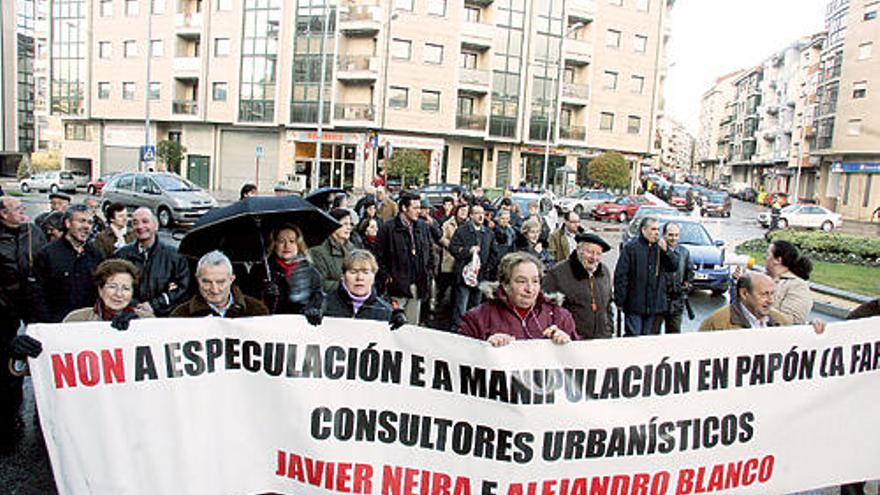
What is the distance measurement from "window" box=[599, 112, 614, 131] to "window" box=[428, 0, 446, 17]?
1430cm

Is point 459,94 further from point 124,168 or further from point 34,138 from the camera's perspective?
point 34,138

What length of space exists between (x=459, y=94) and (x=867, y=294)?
115ft

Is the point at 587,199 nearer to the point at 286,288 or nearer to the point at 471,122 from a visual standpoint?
the point at 471,122

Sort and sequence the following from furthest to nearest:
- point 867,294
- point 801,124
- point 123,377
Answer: point 801,124 → point 867,294 → point 123,377

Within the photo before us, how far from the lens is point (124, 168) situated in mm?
49062

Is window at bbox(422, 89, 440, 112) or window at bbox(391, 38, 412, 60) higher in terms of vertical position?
window at bbox(391, 38, 412, 60)

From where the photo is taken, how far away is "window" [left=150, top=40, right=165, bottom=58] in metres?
47.4

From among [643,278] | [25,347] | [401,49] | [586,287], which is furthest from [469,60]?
[25,347]

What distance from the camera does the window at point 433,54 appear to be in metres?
43.4

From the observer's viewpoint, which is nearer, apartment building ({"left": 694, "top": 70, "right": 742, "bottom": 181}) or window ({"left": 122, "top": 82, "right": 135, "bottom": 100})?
window ({"left": 122, "top": 82, "right": 135, "bottom": 100})

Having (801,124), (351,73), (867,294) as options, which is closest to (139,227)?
(867,294)

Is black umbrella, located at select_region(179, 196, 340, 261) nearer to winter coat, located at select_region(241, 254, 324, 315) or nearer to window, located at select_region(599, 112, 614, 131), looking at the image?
winter coat, located at select_region(241, 254, 324, 315)

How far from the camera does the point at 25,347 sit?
329cm

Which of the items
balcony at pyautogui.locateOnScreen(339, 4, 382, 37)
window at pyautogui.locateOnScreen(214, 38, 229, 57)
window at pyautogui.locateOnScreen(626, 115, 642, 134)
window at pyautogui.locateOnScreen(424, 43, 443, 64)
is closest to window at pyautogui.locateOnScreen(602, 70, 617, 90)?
window at pyautogui.locateOnScreen(626, 115, 642, 134)
